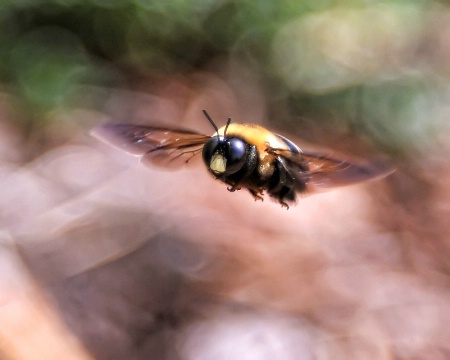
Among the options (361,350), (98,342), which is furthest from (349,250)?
(98,342)

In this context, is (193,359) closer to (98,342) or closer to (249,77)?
(98,342)

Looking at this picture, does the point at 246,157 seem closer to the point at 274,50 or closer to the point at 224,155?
the point at 224,155

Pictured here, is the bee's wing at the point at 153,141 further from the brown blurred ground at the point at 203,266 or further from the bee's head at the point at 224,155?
the brown blurred ground at the point at 203,266

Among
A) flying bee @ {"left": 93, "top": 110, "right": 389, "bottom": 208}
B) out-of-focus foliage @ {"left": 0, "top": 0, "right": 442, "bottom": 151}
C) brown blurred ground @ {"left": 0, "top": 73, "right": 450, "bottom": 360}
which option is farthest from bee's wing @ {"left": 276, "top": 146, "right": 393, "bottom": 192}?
out-of-focus foliage @ {"left": 0, "top": 0, "right": 442, "bottom": 151}

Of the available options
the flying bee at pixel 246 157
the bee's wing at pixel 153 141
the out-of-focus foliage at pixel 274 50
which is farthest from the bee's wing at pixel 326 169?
the out-of-focus foliage at pixel 274 50

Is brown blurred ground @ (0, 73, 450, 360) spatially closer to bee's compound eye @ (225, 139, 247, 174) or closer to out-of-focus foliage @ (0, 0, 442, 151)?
out-of-focus foliage @ (0, 0, 442, 151)

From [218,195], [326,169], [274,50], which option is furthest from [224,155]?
[274,50]

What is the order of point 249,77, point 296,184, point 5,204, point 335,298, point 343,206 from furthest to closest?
point 249,77, point 343,206, point 5,204, point 335,298, point 296,184

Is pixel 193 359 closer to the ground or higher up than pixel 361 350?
closer to the ground
